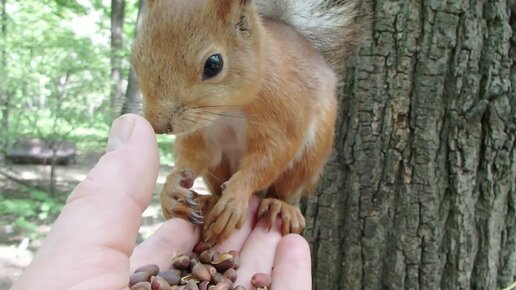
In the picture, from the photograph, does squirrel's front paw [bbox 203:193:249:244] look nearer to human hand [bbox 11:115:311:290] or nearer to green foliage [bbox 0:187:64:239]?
human hand [bbox 11:115:311:290]

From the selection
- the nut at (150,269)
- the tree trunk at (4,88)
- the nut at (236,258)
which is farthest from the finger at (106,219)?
the tree trunk at (4,88)

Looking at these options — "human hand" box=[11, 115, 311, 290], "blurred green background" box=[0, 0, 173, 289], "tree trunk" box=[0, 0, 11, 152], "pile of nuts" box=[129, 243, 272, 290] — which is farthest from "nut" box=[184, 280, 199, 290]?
"tree trunk" box=[0, 0, 11, 152]

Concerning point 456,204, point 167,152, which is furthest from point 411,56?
point 167,152

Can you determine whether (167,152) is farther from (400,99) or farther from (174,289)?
(174,289)

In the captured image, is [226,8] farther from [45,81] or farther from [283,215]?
[45,81]

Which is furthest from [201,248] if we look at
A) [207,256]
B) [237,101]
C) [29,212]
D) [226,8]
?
[29,212]

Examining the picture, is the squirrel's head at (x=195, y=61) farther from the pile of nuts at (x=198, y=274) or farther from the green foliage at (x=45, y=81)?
the green foliage at (x=45, y=81)
